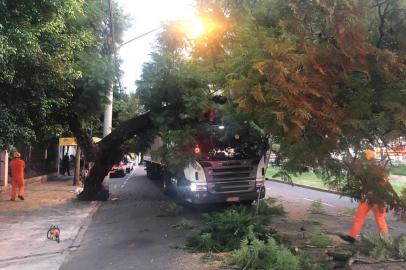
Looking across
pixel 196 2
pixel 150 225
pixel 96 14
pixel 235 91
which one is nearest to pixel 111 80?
pixel 96 14

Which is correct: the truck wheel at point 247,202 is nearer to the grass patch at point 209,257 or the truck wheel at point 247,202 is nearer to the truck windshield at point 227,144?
the truck windshield at point 227,144

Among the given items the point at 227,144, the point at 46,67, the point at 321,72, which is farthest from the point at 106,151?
the point at 321,72

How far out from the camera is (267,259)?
7.86m

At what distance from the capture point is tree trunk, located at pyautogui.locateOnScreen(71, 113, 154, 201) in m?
17.5

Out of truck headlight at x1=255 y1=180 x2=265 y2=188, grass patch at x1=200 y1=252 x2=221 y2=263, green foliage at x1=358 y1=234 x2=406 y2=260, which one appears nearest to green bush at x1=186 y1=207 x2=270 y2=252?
grass patch at x1=200 y1=252 x2=221 y2=263

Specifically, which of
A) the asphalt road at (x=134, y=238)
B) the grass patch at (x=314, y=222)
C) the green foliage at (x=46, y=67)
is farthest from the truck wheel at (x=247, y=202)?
the green foliage at (x=46, y=67)

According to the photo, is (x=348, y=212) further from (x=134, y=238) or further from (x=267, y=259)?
(x=267, y=259)

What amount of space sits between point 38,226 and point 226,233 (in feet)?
17.5

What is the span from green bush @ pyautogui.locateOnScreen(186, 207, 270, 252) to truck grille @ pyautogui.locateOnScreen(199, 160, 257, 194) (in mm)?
4000

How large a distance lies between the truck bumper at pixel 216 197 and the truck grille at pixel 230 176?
0.12m

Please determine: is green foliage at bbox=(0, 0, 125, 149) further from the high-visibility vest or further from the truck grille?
the truck grille

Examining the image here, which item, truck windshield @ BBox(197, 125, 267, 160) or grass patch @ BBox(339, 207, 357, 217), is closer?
grass patch @ BBox(339, 207, 357, 217)

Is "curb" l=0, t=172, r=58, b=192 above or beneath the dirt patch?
above

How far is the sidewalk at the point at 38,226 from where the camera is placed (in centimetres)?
923
